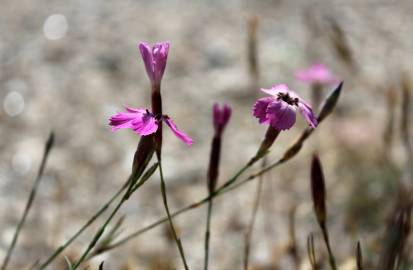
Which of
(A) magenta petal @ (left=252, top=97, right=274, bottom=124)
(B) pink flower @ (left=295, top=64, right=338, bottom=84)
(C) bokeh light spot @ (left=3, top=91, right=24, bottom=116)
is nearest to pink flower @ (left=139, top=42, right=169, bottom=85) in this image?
(A) magenta petal @ (left=252, top=97, right=274, bottom=124)

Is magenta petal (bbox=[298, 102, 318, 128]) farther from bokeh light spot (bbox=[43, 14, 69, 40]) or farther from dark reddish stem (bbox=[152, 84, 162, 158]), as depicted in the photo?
bokeh light spot (bbox=[43, 14, 69, 40])

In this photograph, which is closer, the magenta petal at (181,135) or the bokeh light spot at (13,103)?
the magenta petal at (181,135)

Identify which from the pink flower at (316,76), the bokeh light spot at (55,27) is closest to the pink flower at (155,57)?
the pink flower at (316,76)

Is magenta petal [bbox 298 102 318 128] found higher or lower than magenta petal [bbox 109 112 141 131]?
lower

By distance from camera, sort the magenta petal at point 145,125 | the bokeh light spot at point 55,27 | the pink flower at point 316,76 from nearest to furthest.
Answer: the magenta petal at point 145,125 → the pink flower at point 316,76 → the bokeh light spot at point 55,27

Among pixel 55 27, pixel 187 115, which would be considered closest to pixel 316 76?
pixel 187 115

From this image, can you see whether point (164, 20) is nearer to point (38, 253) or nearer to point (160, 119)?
point (38, 253)

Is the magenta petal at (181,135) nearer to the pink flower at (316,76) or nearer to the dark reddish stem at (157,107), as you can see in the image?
the dark reddish stem at (157,107)

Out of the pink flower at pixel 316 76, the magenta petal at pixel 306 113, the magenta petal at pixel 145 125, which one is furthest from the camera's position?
the pink flower at pixel 316 76
